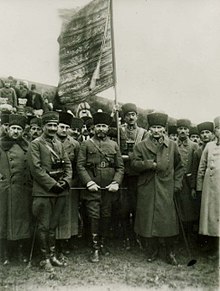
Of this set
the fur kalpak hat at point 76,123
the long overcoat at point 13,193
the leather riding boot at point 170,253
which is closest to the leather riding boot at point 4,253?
Result: the long overcoat at point 13,193

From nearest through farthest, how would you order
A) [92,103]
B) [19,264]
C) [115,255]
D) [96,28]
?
[19,264], [115,255], [96,28], [92,103]

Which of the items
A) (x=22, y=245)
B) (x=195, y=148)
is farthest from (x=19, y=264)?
(x=195, y=148)

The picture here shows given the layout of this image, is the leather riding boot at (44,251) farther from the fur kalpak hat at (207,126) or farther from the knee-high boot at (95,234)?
the fur kalpak hat at (207,126)

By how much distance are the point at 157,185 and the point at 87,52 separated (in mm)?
2113

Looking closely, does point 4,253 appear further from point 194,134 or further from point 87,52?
point 194,134

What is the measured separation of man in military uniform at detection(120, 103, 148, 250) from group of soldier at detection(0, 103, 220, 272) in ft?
0.05

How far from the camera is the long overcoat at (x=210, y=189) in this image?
448 cm

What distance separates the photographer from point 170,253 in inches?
171

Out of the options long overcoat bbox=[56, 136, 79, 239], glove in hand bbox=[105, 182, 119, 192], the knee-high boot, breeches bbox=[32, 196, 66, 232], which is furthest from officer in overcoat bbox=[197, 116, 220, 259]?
breeches bbox=[32, 196, 66, 232]

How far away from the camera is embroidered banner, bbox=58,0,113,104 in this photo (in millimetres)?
4977

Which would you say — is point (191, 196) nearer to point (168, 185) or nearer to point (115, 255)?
point (168, 185)

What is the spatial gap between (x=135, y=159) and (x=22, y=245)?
178 cm

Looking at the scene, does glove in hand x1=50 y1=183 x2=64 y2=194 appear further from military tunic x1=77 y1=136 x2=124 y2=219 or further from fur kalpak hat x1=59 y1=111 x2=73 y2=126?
fur kalpak hat x1=59 y1=111 x2=73 y2=126

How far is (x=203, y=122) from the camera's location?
5.12 meters
